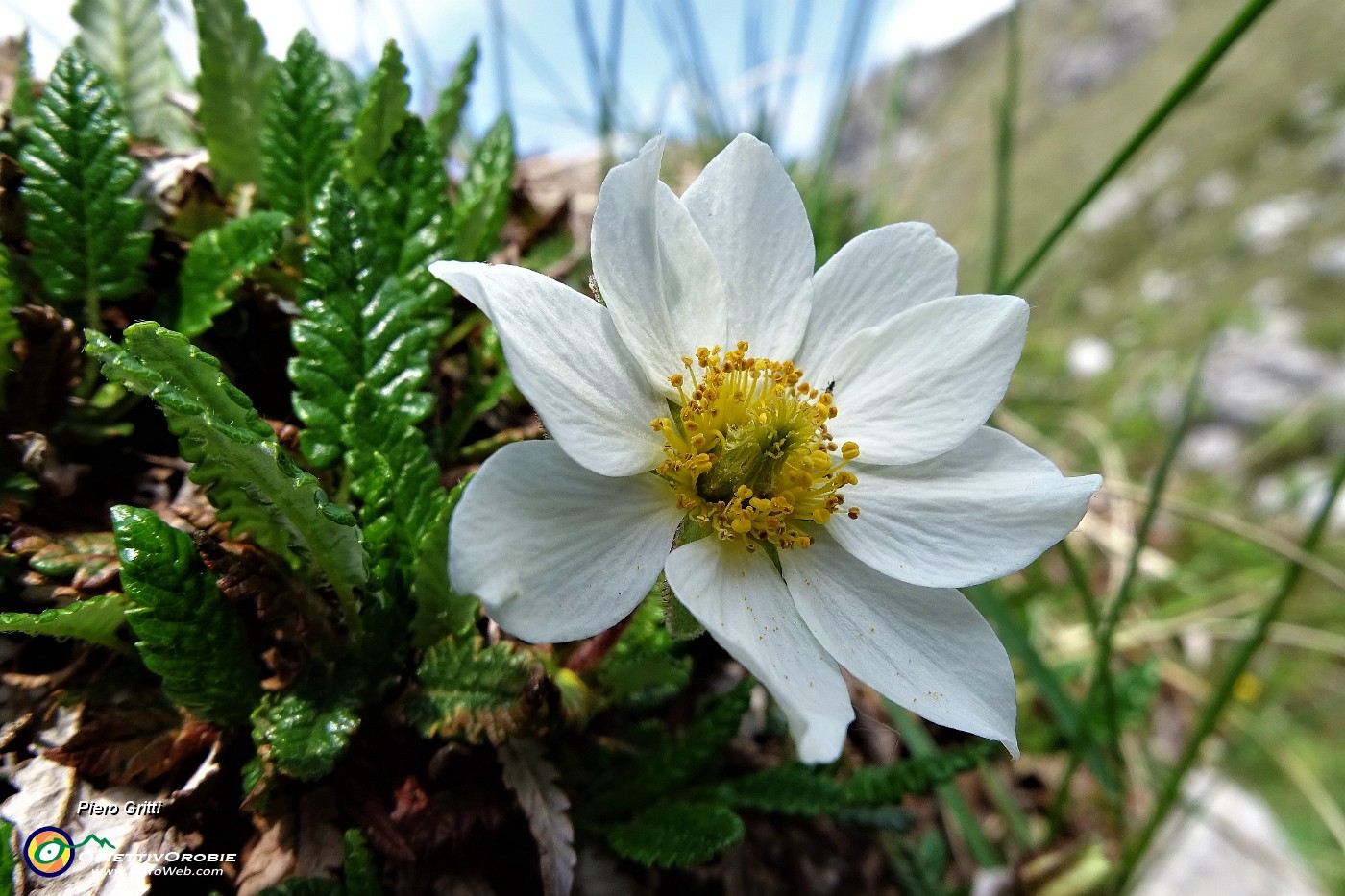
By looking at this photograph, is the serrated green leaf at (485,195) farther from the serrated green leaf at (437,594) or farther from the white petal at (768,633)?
the white petal at (768,633)

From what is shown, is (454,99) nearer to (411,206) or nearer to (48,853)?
(411,206)

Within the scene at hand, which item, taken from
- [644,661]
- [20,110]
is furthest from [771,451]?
[20,110]

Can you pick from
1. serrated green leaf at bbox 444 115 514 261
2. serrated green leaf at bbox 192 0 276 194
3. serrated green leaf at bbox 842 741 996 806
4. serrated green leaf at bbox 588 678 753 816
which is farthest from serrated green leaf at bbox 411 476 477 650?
serrated green leaf at bbox 192 0 276 194

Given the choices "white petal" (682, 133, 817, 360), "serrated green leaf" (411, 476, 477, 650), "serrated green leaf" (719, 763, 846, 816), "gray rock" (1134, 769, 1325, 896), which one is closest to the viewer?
"serrated green leaf" (411, 476, 477, 650)

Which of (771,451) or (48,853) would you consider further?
(771,451)

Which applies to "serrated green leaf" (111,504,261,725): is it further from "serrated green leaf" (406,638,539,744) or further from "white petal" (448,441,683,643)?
"white petal" (448,441,683,643)

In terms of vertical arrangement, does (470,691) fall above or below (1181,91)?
below

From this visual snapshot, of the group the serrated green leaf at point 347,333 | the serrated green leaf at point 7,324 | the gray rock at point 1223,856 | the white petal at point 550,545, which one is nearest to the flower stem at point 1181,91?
the white petal at point 550,545
